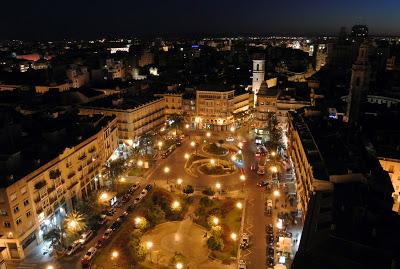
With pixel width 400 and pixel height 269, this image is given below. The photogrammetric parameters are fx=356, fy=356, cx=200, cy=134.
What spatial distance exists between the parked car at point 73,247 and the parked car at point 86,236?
62cm

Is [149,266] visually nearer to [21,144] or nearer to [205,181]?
[205,181]

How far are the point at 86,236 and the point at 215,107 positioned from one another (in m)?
67.4

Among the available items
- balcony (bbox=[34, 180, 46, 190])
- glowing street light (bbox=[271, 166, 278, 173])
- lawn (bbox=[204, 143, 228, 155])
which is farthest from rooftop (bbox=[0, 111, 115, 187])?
glowing street light (bbox=[271, 166, 278, 173])

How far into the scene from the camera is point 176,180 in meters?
77.1

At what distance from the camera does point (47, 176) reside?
58281 mm

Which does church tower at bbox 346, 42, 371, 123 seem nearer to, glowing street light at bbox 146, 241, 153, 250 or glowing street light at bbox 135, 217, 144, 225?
glowing street light at bbox 135, 217, 144, 225

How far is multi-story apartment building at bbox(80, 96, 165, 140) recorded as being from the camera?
93562mm

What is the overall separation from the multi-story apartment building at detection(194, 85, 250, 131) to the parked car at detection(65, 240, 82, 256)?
68.4m

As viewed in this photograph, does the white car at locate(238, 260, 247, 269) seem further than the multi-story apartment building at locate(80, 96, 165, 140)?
No

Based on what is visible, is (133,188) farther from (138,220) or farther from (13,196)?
(13,196)

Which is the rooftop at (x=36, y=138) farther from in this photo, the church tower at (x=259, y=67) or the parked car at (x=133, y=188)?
the church tower at (x=259, y=67)

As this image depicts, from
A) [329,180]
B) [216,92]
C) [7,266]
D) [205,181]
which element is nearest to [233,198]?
[205,181]

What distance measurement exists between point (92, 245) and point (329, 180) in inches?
1419

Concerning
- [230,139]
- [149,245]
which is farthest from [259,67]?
[149,245]
